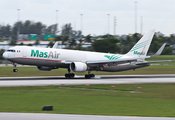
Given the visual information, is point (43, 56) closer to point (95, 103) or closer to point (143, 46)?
point (143, 46)

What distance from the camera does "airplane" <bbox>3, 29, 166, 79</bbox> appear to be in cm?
4181

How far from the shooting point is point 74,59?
4478 cm

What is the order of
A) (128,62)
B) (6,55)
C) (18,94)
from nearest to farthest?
(18,94) → (6,55) → (128,62)

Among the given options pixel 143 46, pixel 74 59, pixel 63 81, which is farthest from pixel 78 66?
pixel 143 46

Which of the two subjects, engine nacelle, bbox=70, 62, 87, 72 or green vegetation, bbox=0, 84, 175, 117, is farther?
engine nacelle, bbox=70, 62, 87, 72

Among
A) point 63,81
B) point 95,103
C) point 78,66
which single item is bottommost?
point 95,103

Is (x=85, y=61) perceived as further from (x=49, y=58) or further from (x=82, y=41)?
(x=82, y=41)

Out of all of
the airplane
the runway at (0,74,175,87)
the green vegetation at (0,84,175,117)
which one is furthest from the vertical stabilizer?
the green vegetation at (0,84,175,117)

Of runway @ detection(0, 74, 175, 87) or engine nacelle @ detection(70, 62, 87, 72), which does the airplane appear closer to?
engine nacelle @ detection(70, 62, 87, 72)

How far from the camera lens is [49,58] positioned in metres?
42.6

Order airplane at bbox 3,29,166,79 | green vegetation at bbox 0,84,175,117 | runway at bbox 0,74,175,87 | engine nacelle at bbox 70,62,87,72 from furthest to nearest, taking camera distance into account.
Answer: engine nacelle at bbox 70,62,87,72, airplane at bbox 3,29,166,79, runway at bbox 0,74,175,87, green vegetation at bbox 0,84,175,117

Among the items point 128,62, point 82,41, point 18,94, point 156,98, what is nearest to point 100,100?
point 156,98

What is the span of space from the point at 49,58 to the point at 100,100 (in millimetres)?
20409

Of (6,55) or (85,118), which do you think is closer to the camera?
(85,118)
